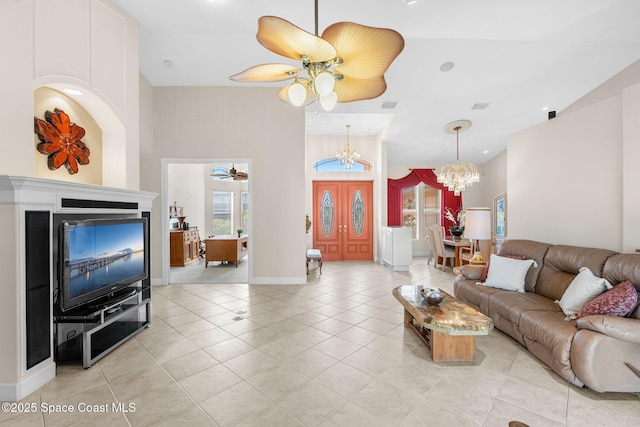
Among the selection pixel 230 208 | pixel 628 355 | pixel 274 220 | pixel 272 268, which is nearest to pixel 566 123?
pixel 628 355

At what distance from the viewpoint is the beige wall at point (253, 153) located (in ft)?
17.3

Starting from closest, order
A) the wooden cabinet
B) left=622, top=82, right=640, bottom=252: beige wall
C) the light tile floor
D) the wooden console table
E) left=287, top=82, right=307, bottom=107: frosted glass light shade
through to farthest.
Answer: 1. the light tile floor
2. left=287, top=82, right=307, bottom=107: frosted glass light shade
3. left=622, top=82, right=640, bottom=252: beige wall
4. the wooden console table
5. the wooden cabinet

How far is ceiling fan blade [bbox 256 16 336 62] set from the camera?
65.6 inches

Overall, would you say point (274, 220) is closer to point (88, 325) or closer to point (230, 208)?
point (88, 325)

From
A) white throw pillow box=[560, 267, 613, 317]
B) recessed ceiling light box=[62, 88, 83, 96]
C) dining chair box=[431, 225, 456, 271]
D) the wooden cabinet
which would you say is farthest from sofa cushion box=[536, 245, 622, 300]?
the wooden cabinet

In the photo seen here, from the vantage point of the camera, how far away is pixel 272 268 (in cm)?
538

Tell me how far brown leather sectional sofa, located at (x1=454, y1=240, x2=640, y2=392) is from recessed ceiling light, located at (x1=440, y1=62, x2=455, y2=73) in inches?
116

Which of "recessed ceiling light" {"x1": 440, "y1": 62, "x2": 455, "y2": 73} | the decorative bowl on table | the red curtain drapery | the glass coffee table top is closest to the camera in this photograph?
the glass coffee table top

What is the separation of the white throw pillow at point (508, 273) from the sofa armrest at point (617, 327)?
1304 mm

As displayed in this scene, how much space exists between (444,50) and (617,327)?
159 inches

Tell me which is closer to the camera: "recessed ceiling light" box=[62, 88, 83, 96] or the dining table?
"recessed ceiling light" box=[62, 88, 83, 96]

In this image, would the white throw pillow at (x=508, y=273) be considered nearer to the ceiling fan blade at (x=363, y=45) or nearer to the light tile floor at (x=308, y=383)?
the light tile floor at (x=308, y=383)

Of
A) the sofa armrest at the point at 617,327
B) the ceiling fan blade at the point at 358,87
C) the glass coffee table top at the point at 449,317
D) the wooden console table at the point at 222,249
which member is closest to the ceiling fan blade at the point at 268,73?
the ceiling fan blade at the point at 358,87

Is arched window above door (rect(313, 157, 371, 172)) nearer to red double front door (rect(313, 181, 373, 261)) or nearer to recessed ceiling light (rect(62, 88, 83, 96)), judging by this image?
red double front door (rect(313, 181, 373, 261))
